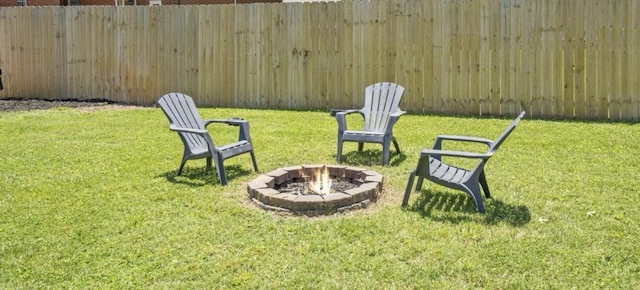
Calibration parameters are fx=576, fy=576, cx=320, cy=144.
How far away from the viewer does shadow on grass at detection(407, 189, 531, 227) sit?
13.4 ft

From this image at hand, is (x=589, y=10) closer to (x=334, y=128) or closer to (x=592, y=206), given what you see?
(x=334, y=128)

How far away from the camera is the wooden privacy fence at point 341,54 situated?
937cm

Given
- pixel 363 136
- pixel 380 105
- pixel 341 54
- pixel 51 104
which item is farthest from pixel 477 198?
pixel 51 104

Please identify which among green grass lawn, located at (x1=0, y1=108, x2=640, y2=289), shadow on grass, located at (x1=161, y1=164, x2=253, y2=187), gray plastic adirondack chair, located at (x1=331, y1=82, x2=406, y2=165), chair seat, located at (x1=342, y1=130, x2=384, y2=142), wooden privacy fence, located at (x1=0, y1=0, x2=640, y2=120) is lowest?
green grass lawn, located at (x1=0, y1=108, x2=640, y2=289)

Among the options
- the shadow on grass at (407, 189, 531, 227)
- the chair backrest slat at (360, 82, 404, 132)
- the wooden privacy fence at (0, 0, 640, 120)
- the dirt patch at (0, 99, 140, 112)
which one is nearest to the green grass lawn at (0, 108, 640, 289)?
the shadow on grass at (407, 189, 531, 227)

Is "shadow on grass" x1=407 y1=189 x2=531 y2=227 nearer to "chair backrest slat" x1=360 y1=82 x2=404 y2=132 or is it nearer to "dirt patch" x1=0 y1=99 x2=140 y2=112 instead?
"chair backrest slat" x1=360 y1=82 x2=404 y2=132

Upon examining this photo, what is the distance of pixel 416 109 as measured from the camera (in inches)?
410

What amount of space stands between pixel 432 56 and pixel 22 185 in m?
7.12

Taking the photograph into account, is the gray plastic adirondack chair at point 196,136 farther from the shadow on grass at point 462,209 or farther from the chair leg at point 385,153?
the shadow on grass at point 462,209

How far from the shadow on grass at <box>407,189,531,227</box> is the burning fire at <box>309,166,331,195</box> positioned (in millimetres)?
716

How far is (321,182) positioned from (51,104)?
29.1 feet

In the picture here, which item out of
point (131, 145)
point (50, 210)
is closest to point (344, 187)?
point (50, 210)

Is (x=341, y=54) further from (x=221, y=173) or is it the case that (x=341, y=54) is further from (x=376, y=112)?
(x=221, y=173)

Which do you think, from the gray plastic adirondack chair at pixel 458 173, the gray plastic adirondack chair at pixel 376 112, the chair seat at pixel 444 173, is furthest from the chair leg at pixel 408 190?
the gray plastic adirondack chair at pixel 376 112
